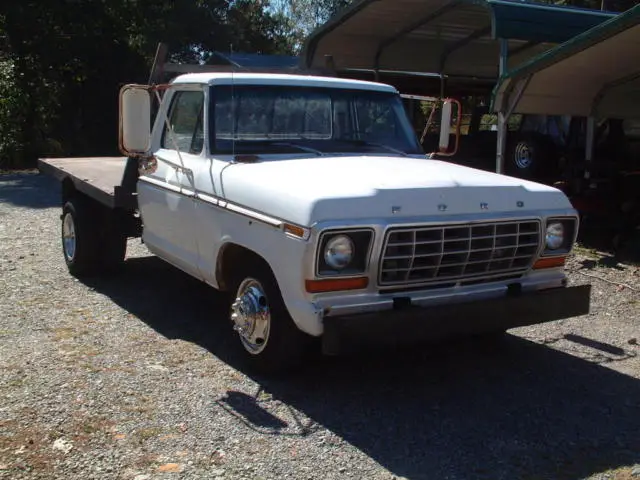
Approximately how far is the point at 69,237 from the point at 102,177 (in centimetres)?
88

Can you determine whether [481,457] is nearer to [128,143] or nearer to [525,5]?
[128,143]

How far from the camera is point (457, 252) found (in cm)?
490

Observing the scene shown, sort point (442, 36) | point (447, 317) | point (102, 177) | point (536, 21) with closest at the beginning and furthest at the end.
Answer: point (447, 317)
point (102, 177)
point (536, 21)
point (442, 36)

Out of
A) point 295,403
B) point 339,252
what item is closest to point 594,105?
point 339,252

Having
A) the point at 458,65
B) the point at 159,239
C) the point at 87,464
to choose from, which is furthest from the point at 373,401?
the point at 458,65

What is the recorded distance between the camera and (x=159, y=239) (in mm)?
6598

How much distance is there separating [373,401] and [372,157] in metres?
1.87

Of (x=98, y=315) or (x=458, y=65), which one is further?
(x=458, y=65)

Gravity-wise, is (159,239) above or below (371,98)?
below

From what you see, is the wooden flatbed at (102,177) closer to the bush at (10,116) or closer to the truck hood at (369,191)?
the truck hood at (369,191)

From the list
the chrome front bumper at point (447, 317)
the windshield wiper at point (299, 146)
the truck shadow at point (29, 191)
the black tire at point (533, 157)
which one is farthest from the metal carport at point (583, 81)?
the truck shadow at point (29, 191)

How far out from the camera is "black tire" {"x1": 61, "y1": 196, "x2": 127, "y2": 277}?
25.9 ft

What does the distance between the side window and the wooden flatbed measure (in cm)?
64

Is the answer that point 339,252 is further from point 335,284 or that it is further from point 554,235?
point 554,235
